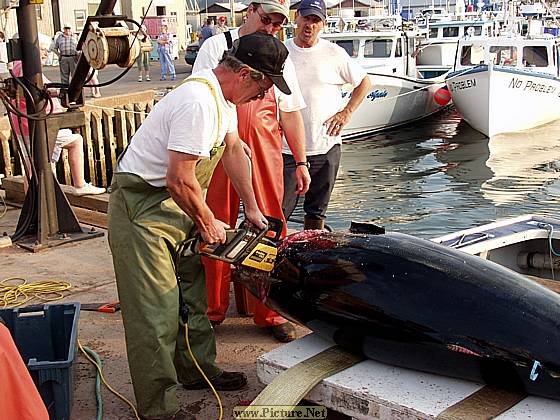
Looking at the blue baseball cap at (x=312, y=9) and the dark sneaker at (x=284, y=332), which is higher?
the blue baseball cap at (x=312, y=9)

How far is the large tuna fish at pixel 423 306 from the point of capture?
299 centimetres

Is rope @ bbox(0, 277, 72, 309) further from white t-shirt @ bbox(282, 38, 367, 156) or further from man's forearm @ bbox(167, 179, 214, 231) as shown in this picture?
man's forearm @ bbox(167, 179, 214, 231)

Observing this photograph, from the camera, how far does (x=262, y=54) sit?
11.0 feet

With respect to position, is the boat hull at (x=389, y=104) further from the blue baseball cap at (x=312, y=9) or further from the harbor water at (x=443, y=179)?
the blue baseball cap at (x=312, y=9)

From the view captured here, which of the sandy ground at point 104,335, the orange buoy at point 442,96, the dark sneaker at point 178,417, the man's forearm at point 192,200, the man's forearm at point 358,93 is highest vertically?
the man's forearm at point 358,93

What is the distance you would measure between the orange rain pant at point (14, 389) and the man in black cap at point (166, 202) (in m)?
1.07

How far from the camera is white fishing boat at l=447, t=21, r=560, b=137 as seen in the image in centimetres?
1939

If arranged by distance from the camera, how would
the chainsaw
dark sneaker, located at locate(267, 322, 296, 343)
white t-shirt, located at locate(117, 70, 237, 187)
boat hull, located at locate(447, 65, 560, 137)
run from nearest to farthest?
white t-shirt, located at locate(117, 70, 237, 187) < the chainsaw < dark sneaker, located at locate(267, 322, 296, 343) < boat hull, located at locate(447, 65, 560, 137)

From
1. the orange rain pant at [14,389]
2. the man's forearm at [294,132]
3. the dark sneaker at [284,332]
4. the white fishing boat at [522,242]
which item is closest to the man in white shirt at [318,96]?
the man's forearm at [294,132]

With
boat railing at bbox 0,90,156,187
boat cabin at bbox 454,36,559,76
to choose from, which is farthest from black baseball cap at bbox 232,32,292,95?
boat cabin at bbox 454,36,559,76

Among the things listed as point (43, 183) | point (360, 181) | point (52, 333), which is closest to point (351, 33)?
point (360, 181)

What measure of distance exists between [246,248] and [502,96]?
17.2 metres

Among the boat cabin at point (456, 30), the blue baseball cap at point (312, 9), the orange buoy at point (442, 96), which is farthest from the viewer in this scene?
the boat cabin at point (456, 30)

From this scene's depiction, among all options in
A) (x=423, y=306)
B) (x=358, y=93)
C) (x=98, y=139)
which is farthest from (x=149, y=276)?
(x=98, y=139)
